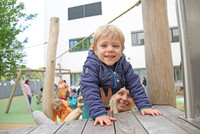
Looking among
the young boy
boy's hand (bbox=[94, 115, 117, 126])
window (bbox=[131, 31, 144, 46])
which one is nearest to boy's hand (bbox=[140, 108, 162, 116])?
the young boy

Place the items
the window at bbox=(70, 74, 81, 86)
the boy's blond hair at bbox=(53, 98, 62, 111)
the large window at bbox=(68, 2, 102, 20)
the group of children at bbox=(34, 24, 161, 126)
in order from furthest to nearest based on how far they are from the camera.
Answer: the window at bbox=(70, 74, 81, 86) < the large window at bbox=(68, 2, 102, 20) < the boy's blond hair at bbox=(53, 98, 62, 111) < the group of children at bbox=(34, 24, 161, 126)

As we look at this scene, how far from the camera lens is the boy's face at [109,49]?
135cm

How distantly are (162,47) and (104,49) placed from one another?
1.85 ft

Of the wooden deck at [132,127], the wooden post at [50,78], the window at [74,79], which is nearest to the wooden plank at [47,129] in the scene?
the wooden deck at [132,127]

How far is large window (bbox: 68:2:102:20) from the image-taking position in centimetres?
1392

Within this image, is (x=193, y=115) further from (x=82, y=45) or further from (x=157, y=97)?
(x=82, y=45)

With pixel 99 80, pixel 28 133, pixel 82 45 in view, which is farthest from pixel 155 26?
pixel 82 45

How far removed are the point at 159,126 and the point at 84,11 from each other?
14439 millimetres

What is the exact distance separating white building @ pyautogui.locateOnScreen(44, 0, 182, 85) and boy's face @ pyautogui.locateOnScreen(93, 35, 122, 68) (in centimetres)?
1136

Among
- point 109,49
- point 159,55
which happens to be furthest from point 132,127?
point 159,55

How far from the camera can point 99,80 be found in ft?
4.52

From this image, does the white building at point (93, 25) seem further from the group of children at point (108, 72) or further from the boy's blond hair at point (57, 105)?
the group of children at point (108, 72)

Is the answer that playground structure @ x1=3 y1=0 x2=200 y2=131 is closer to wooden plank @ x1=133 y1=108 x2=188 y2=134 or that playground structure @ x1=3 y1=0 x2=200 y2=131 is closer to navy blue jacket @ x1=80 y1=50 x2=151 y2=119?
wooden plank @ x1=133 y1=108 x2=188 y2=134

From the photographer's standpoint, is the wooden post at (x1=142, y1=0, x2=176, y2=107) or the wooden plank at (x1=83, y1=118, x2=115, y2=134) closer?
the wooden plank at (x1=83, y1=118, x2=115, y2=134)
